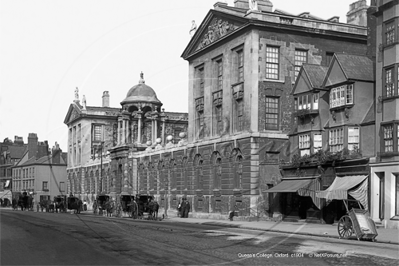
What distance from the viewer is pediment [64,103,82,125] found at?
101 metres

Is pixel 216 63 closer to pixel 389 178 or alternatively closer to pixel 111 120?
pixel 389 178

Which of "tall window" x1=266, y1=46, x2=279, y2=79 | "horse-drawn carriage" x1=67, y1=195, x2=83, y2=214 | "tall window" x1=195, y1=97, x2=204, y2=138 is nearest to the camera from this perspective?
"tall window" x1=266, y1=46, x2=279, y2=79

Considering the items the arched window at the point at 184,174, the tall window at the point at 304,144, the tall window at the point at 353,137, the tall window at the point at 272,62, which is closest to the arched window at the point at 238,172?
the tall window at the point at 304,144

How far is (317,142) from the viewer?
4112 cm

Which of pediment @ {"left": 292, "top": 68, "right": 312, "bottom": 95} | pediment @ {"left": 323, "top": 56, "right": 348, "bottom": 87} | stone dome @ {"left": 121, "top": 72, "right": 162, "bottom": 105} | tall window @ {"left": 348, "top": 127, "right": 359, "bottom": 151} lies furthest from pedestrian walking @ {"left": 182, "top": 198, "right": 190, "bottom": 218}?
stone dome @ {"left": 121, "top": 72, "right": 162, "bottom": 105}

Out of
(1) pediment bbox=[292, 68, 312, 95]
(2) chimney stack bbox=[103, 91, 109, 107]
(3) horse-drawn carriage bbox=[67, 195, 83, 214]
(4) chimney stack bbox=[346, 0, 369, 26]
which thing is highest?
(4) chimney stack bbox=[346, 0, 369, 26]

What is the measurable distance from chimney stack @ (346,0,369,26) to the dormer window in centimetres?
1718

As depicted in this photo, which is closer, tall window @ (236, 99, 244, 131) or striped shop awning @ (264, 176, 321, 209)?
striped shop awning @ (264, 176, 321, 209)

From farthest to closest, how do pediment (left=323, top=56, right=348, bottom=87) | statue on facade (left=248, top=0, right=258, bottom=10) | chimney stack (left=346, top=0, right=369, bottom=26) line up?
chimney stack (left=346, top=0, right=369, bottom=26) → statue on facade (left=248, top=0, right=258, bottom=10) → pediment (left=323, top=56, right=348, bottom=87)

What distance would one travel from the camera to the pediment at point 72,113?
10094 cm

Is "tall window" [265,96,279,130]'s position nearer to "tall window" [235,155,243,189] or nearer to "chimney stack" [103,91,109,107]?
"tall window" [235,155,243,189]

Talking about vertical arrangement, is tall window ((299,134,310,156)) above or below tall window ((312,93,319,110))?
below

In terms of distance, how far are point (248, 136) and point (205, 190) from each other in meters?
9.02

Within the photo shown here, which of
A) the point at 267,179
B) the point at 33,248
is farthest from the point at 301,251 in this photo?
the point at 267,179
